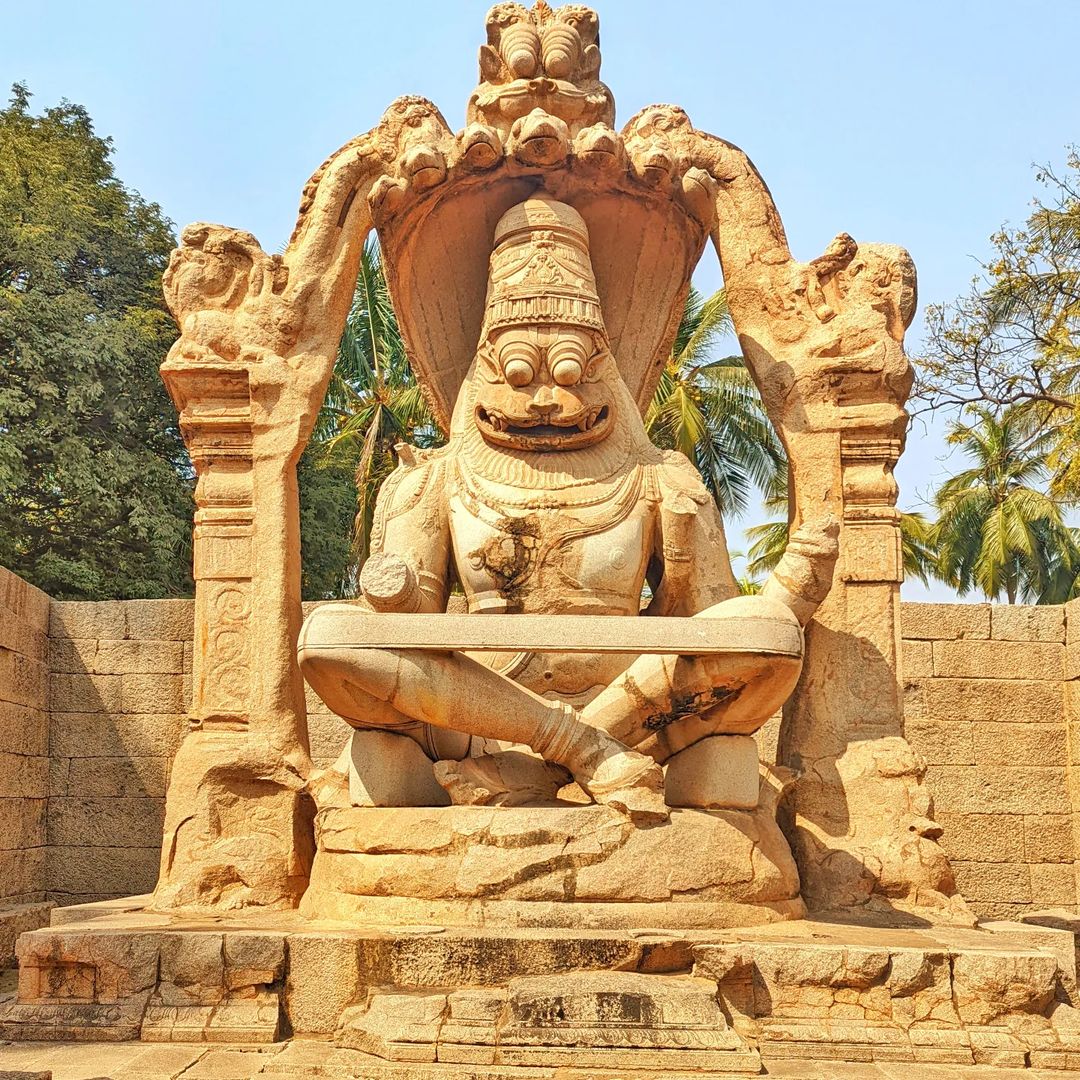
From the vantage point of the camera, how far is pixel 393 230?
6562mm

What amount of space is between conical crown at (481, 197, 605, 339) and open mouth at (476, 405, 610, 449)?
1.26 ft

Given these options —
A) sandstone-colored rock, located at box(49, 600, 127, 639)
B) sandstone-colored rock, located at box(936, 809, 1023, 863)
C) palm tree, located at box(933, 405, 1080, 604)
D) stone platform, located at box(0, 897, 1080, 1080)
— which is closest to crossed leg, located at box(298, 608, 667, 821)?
stone platform, located at box(0, 897, 1080, 1080)

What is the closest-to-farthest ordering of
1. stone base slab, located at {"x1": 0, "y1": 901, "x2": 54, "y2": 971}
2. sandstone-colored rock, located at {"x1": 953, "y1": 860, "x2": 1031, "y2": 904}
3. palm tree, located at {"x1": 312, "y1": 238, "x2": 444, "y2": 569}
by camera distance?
1. stone base slab, located at {"x1": 0, "y1": 901, "x2": 54, "y2": 971}
2. sandstone-colored rock, located at {"x1": 953, "y1": 860, "x2": 1031, "y2": 904}
3. palm tree, located at {"x1": 312, "y1": 238, "x2": 444, "y2": 569}

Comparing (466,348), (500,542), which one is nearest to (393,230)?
(466,348)

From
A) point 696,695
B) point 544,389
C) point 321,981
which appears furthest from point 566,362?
point 321,981

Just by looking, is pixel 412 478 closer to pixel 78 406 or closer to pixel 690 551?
pixel 690 551

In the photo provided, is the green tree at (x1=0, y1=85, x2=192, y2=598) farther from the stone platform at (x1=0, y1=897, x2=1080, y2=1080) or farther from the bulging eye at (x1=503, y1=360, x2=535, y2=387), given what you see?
the stone platform at (x1=0, y1=897, x2=1080, y2=1080)

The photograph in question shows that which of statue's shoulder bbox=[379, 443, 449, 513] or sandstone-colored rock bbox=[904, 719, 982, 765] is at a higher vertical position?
statue's shoulder bbox=[379, 443, 449, 513]

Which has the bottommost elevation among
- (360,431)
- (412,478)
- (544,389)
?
(412,478)

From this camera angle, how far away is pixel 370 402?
64.6 ft

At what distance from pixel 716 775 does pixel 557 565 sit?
1.16 meters

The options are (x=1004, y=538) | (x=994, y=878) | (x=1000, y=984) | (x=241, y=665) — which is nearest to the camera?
(x=1000, y=984)

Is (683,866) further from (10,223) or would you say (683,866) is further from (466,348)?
(10,223)

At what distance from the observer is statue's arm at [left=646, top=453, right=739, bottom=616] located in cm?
594
